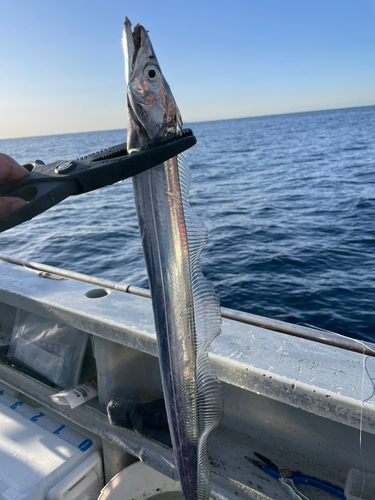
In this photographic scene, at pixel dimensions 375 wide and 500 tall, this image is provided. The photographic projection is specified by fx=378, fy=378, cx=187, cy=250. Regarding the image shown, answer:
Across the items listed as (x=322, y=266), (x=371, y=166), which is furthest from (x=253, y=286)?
(x=371, y=166)

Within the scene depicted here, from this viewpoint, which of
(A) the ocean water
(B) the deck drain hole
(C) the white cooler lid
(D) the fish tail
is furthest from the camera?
(A) the ocean water

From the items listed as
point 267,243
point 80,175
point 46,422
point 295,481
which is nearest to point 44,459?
point 46,422

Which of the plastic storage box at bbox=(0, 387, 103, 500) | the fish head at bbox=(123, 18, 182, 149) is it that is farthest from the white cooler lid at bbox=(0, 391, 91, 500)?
the fish head at bbox=(123, 18, 182, 149)

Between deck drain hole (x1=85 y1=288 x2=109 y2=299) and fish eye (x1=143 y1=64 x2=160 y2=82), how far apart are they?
2469 millimetres

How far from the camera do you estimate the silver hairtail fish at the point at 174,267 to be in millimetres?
1181

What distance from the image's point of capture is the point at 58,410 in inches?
127

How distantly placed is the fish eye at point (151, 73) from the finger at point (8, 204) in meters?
0.65

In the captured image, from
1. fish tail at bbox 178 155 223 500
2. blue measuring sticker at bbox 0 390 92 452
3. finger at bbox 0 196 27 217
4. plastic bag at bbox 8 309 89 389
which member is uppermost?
finger at bbox 0 196 27 217

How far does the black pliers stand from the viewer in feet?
3.90

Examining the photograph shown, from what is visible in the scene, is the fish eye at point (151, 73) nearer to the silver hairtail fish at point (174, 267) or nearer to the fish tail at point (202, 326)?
the silver hairtail fish at point (174, 267)

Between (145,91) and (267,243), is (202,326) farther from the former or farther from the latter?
(267,243)

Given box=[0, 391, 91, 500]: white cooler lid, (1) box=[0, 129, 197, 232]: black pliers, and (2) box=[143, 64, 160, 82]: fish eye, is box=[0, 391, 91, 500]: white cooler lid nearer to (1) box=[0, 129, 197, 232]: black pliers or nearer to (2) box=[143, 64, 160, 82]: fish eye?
(1) box=[0, 129, 197, 232]: black pliers

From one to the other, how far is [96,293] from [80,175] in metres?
2.31

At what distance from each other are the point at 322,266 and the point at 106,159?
26.3ft
